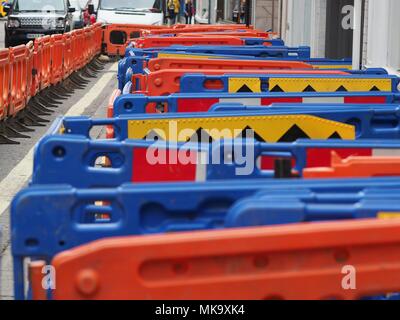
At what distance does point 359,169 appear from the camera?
4.53 m

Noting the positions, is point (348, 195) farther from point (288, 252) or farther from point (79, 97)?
point (79, 97)

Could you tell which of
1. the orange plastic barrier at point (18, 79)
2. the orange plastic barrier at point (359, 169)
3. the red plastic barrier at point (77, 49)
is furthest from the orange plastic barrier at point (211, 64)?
the red plastic barrier at point (77, 49)

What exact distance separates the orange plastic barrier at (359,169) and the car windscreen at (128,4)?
3327 cm

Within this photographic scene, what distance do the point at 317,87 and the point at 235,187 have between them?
4441 mm

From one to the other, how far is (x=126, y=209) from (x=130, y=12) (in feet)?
111

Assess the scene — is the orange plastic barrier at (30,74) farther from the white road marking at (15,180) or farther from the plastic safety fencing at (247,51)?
the plastic safety fencing at (247,51)

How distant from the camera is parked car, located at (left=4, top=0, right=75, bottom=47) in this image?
117 feet

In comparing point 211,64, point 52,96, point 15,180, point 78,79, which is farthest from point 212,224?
point 78,79

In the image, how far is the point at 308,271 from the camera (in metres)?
3.48

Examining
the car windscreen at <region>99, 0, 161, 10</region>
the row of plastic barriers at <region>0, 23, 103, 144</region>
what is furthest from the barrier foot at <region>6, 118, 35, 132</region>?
the car windscreen at <region>99, 0, 161, 10</region>

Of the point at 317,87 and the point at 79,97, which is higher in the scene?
the point at 317,87

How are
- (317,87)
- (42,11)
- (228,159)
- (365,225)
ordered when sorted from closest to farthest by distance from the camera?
(365,225) < (228,159) < (317,87) < (42,11)

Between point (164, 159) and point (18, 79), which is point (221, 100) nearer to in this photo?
point (164, 159)

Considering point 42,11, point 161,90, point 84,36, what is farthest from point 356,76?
point 42,11
